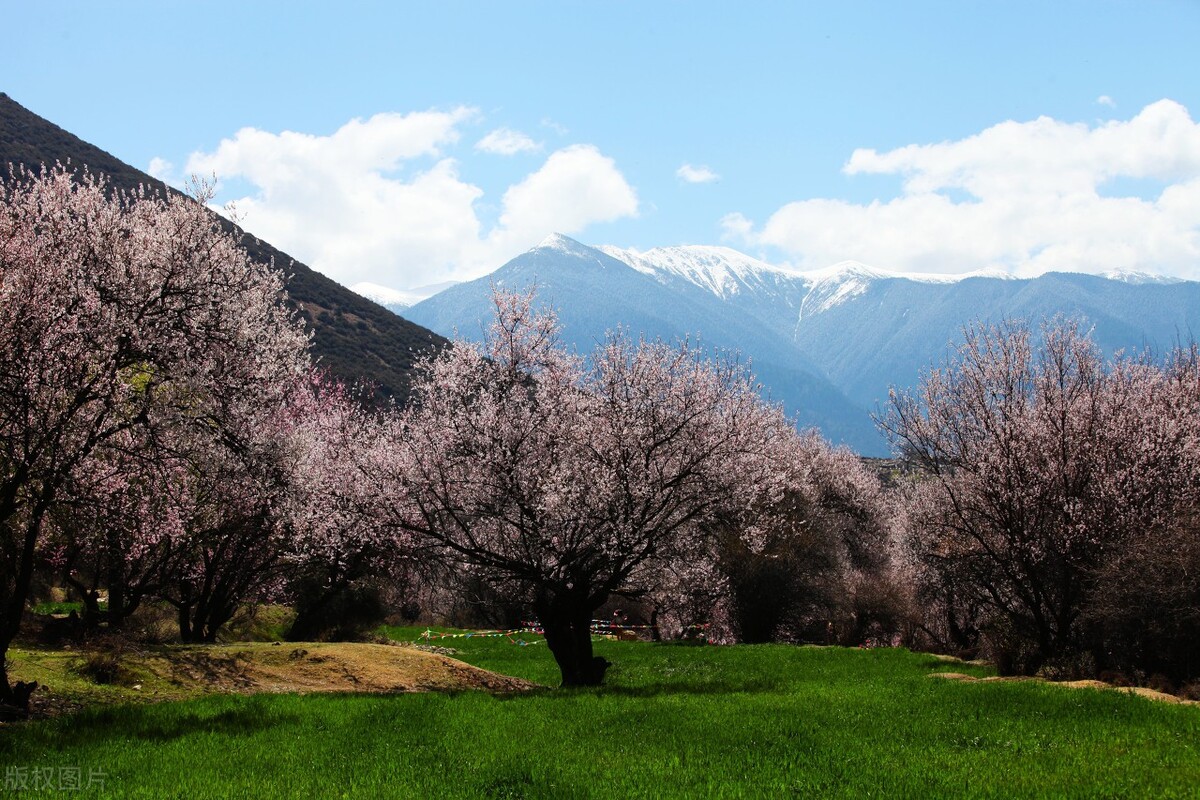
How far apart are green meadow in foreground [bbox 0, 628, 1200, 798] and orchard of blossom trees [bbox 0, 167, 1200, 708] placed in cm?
424

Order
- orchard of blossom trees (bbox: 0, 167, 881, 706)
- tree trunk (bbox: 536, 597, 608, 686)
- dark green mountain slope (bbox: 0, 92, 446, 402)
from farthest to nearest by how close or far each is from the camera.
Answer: dark green mountain slope (bbox: 0, 92, 446, 402) → tree trunk (bbox: 536, 597, 608, 686) → orchard of blossom trees (bbox: 0, 167, 881, 706)

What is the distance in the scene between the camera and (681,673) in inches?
1041

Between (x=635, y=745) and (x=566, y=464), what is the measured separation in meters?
9.45

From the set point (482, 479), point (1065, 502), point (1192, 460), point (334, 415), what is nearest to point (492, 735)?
point (482, 479)

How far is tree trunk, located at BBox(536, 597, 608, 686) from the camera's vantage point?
2164cm

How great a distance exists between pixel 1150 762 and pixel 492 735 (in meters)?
8.62

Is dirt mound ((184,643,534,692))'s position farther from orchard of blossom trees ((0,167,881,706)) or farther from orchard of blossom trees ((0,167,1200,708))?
orchard of blossom trees ((0,167,881,706))

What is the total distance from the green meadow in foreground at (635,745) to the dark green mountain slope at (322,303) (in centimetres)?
6263

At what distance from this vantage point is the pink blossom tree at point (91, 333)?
14.5 meters

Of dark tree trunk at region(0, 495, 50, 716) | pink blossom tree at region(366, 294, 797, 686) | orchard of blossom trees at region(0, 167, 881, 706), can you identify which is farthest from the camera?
pink blossom tree at region(366, 294, 797, 686)

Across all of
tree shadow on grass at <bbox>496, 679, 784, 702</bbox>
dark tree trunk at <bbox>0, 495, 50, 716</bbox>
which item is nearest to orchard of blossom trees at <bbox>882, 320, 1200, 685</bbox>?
tree shadow on grass at <bbox>496, 679, 784, 702</bbox>

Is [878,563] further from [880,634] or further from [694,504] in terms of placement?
[694,504]

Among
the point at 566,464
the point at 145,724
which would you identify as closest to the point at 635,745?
the point at 145,724

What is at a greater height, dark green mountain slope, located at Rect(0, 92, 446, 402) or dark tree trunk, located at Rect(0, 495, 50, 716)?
dark green mountain slope, located at Rect(0, 92, 446, 402)
